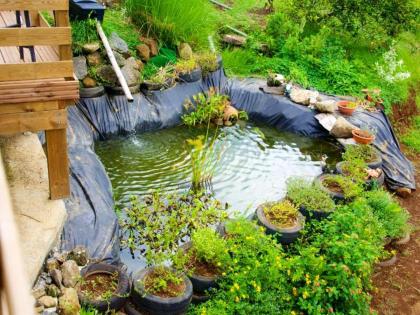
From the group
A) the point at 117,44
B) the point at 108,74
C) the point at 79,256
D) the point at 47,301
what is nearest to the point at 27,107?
A: the point at 79,256

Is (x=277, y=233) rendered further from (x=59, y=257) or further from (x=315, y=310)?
(x=59, y=257)

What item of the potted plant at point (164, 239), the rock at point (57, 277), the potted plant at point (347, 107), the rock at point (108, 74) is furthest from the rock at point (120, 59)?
the rock at point (57, 277)

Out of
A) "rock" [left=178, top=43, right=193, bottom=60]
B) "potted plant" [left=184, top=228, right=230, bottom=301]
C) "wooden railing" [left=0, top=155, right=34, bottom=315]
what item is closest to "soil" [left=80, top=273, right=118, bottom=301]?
"potted plant" [left=184, top=228, right=230, bottom=301]

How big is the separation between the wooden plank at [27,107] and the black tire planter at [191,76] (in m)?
5.25

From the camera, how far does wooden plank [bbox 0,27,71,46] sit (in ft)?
11.7

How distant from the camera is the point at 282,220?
5.49 metres

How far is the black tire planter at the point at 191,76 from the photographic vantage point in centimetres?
901

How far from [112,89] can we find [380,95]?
5.74m

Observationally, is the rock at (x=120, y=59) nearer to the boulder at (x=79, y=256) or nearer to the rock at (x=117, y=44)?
the rock at (x=117, y=44)

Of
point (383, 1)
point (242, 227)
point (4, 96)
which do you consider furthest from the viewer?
point (383, 1)

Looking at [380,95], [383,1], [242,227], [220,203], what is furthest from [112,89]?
[383,1]

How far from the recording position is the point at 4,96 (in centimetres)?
365

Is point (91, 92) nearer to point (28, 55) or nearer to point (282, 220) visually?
point (28, 55)

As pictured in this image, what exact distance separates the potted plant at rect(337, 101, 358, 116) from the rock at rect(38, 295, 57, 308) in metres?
7.02
